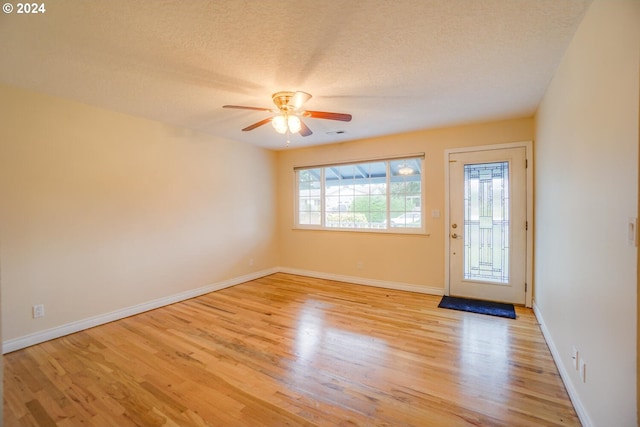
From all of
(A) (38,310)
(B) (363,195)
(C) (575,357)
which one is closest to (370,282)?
(B) (363,195)

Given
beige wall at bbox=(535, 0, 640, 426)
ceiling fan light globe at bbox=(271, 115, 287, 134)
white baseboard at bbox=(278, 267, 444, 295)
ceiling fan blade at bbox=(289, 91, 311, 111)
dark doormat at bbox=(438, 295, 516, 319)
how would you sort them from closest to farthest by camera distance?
beige wall at bbox=(535, 0, 640, 426) < ceiling fan blade at bbox=(289, 91, 311, 111) < ceiling fan light globe at bbox=(271, 115, 287, 134) < dark doormat at bbox=(438, 295, 516, 319) < white baseboard at bbox=(278, 267, 444, 295)

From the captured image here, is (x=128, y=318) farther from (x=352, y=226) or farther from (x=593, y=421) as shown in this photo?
(x=593, y=421)

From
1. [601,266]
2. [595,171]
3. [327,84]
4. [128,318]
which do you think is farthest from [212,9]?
[128,318]

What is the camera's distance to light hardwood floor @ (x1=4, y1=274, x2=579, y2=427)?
5.91ft

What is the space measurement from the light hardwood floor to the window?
1.51 metres

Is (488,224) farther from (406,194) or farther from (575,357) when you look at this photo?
(575,357)

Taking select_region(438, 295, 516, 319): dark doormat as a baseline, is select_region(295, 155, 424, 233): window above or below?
above

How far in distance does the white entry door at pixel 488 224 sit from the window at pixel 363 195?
55cm

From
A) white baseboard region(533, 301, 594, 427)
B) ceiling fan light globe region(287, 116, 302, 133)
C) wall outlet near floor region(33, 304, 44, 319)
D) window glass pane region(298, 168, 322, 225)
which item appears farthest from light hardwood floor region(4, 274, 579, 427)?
window glass pane region(298, 168, 322, 225)

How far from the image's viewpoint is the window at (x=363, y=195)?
4355 millimetres

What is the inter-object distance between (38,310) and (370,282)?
4.01 m

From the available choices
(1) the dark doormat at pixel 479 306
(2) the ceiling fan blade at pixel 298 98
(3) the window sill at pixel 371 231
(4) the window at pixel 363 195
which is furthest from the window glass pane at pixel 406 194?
(2) the ceiling fan blade at pixel 298 98

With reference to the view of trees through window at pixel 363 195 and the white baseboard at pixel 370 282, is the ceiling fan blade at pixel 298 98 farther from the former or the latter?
the white baseboard at pixel 370 282

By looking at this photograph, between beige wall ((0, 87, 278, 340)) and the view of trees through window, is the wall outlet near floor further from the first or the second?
the view of trees through window
